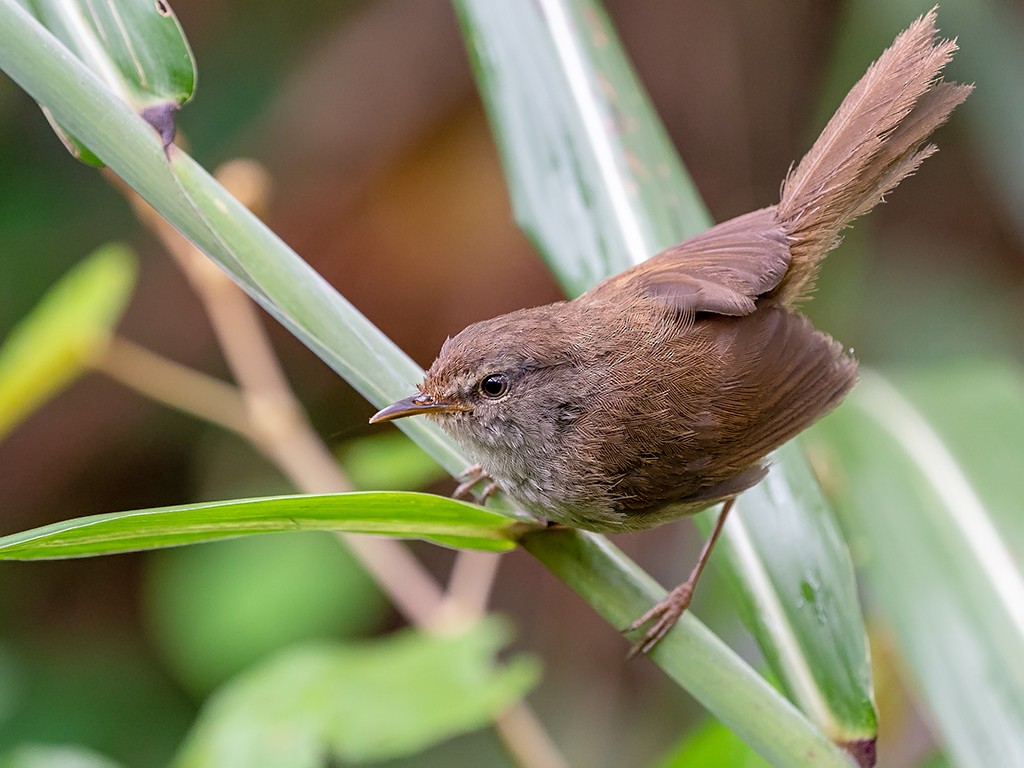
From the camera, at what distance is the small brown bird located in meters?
1.87

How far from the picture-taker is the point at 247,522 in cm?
117

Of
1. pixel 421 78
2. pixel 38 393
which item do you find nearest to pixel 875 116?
pixel 38 393

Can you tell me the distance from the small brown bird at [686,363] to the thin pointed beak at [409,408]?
2 cm

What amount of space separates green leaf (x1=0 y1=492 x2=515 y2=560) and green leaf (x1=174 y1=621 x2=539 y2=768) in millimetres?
817

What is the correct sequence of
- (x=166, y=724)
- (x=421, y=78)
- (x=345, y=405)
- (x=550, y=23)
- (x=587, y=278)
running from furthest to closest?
(x=421, y=78) → (x=345, y=405) → (x=166, y=724) → (x=550, y=23) → (x=587, y=278)

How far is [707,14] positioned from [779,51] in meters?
0.42

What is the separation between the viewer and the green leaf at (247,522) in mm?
1057

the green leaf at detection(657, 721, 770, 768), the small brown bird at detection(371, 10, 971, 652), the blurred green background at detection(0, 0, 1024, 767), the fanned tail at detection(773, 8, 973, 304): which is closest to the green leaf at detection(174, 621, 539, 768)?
the green leaf at detection(657, 721, 770, 768)

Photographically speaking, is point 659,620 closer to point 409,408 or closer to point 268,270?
point 409,408

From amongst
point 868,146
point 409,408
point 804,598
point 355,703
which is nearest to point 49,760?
point 355,703

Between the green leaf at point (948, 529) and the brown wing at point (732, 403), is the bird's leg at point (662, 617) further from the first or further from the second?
the green leaf at point (948, 529)

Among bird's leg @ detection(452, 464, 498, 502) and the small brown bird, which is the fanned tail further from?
bird's leg @ detection(452, 464, 498, 502)

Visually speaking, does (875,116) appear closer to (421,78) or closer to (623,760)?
(623,760)

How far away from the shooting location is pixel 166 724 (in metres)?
4.21
